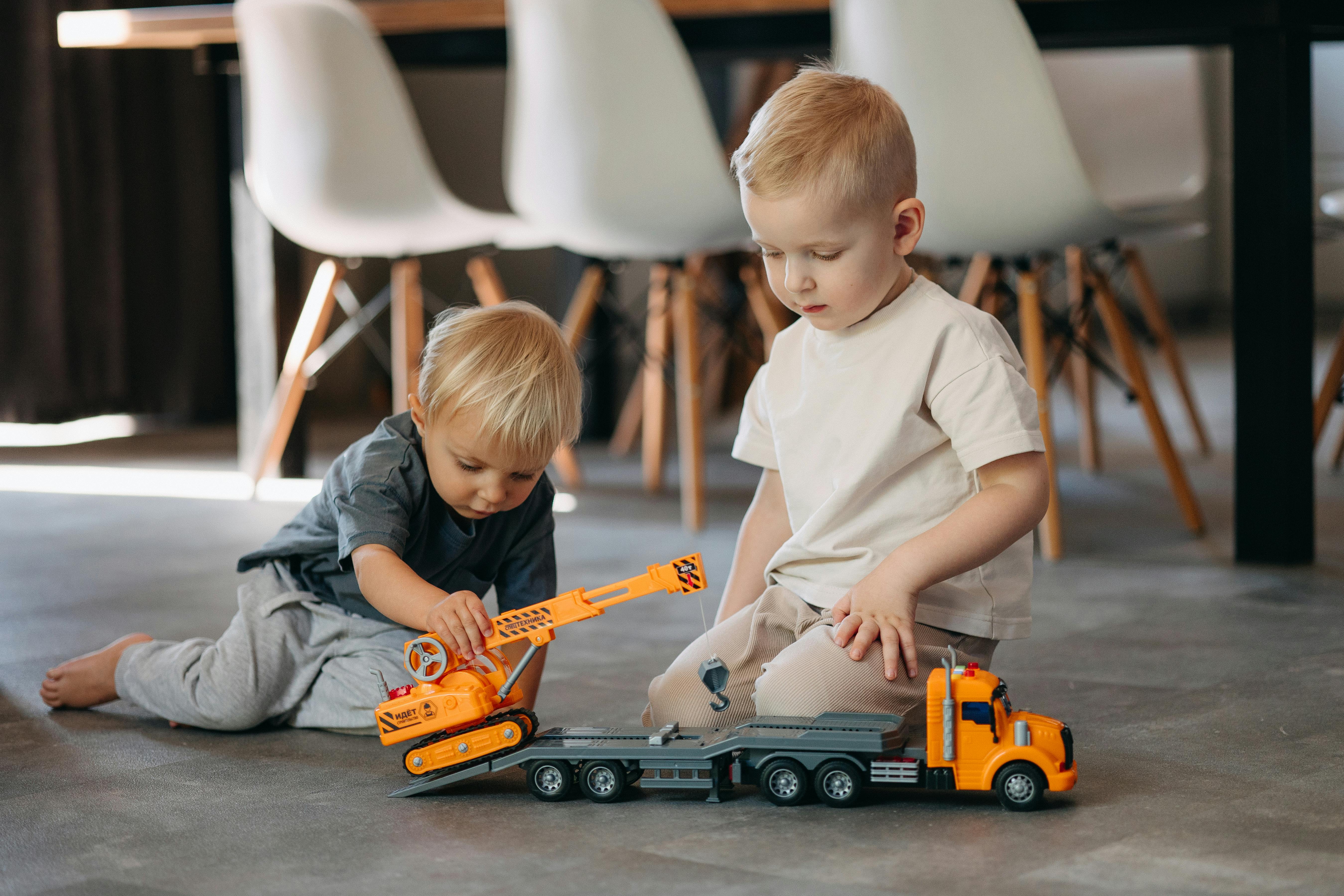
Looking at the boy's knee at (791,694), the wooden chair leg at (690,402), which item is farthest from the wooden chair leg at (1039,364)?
the boy's knee at (791,694)

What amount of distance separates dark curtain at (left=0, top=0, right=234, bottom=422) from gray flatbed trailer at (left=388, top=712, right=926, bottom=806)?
294cm

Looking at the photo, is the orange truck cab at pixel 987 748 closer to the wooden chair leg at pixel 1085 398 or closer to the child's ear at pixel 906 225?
the child's ear at pixel 906 225

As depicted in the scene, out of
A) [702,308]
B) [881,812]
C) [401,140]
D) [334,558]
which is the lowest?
[881,812]

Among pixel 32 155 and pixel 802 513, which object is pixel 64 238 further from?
pixel 802 513

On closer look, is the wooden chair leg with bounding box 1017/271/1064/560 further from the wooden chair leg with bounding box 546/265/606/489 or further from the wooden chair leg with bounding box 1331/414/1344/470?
the wooden chair leg with bounding box 1331/414/1344/470

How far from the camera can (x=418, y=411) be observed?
1.19 meters

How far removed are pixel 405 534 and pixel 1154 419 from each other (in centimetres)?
137

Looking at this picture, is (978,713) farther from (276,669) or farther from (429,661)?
(276,669)

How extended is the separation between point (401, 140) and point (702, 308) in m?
1.20

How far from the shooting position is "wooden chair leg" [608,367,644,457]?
3.28 m

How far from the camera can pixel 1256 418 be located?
6.15 ft

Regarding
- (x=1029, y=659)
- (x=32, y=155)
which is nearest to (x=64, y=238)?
(x=32, y=155)

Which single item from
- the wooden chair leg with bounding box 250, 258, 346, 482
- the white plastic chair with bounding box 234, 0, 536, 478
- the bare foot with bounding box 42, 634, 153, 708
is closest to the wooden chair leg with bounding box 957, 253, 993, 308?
the white plastic chair with bounding box 234, 0, 536, 478

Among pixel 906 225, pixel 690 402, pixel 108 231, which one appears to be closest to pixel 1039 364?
pixel 690 402
